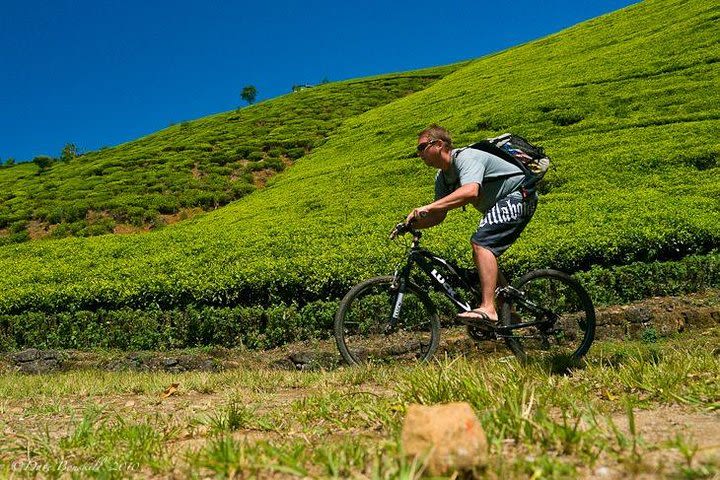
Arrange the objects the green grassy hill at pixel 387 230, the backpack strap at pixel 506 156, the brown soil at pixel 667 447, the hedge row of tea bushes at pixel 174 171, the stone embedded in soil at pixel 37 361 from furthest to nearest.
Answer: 1. the hedge row of tea bushes at pixel 174 171
2. the stone embedded in soil at pixel 37 361
3. the green grassy hill at pixel 387 230
4. the backpack strap at pixel 506 156
5. the brown soil at pixel 667 447

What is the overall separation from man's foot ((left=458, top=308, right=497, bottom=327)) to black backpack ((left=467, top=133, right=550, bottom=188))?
1.29 metres

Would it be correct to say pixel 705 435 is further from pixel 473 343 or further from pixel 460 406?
pixel 473 343

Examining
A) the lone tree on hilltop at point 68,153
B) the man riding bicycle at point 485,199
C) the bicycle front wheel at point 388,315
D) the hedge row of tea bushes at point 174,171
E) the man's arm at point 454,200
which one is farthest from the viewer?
the lone tree on hilltop at point 68,153

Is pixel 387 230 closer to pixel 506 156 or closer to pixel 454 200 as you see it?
pixel 506 156

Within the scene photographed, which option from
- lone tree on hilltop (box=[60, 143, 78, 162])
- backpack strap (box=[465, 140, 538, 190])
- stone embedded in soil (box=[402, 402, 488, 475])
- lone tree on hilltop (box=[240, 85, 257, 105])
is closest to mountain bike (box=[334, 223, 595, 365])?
backpack strap (box=[465, 140, 538, 190])

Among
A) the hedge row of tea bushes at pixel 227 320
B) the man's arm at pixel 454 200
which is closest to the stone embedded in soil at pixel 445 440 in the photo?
the man's arm at pixel 454 200

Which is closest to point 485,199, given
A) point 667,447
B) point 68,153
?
point 667,447

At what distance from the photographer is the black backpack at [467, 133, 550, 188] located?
544cm

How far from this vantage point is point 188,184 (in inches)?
1005

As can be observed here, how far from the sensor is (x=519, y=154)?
5.47 meters

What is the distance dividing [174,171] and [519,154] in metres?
24.9

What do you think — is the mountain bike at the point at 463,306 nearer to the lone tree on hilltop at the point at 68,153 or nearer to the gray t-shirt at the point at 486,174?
the gray t-shirt at the point at 486,174

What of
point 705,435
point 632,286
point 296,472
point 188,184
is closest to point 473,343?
point 632,286

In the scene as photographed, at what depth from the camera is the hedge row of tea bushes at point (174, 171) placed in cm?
2284
